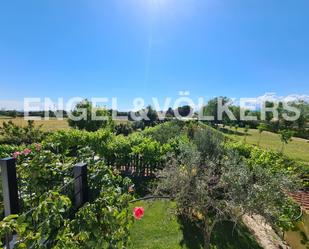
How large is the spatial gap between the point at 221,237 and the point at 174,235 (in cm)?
113

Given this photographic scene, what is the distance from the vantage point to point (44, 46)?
1156 cm

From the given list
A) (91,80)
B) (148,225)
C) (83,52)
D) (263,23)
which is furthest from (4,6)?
(91,80)

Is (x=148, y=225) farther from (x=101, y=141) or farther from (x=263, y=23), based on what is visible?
(x=263, y=23)

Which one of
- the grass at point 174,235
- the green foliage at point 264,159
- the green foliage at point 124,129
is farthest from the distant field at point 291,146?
the grass at point 174,235

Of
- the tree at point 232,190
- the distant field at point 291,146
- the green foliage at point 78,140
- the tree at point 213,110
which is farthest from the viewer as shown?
the tree at point 213,110

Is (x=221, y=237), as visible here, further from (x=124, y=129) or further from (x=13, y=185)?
(x=124, y=129)

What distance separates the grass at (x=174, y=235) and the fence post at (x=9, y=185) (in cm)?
300

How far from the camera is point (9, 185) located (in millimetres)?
1930

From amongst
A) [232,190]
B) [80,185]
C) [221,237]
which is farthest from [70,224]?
[221,237]

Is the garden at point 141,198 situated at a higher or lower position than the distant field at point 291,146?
higher

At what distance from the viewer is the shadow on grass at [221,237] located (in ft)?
15.8

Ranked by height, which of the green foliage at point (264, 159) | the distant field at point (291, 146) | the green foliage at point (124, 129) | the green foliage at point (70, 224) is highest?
the green foliage at point (70, 224)

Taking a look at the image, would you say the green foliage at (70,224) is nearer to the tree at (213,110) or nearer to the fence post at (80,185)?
the fence post at (80,185)

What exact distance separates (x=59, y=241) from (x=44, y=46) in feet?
40.7
